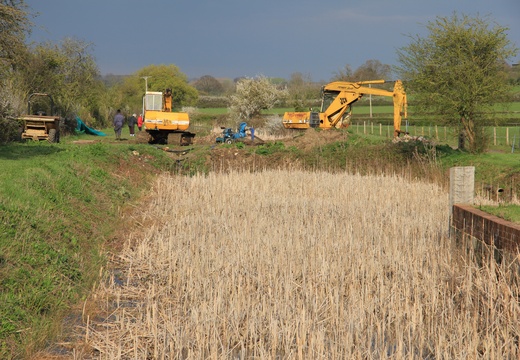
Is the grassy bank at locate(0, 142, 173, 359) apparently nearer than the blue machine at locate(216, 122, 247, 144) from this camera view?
Yes

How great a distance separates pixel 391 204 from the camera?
55.7 feet

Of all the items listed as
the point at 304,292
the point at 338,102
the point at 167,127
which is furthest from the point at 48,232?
the point at 338,102

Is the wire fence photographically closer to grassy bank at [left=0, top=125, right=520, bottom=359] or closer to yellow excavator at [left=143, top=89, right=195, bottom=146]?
grassy bank at [left=0, top=125, right=520, bottom=359]

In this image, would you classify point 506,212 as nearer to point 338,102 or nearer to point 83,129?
point 338,102

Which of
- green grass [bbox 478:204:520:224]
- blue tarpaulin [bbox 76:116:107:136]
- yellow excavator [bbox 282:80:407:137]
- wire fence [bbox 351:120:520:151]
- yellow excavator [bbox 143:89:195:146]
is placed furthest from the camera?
blue tarpaulin [bbox 76:116:107:136]

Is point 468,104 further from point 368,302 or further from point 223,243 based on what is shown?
point 368,302

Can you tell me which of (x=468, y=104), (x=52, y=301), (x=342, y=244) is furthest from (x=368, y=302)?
(x=468, y=104)

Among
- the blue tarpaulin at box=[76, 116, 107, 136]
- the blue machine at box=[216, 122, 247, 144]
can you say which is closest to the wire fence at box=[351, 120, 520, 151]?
the blue machine at box=[216, 122, 247, 144]

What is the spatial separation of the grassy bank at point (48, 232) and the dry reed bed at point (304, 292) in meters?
0.60

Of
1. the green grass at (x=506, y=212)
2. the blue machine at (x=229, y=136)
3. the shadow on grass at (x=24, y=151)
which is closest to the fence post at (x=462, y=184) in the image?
the green grass at (x=506, y=212)

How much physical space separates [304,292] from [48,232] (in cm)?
490

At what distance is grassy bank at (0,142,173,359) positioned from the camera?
8453 mm

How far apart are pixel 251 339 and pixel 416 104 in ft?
68.1

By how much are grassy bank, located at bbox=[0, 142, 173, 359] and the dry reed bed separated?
598 millimetres
